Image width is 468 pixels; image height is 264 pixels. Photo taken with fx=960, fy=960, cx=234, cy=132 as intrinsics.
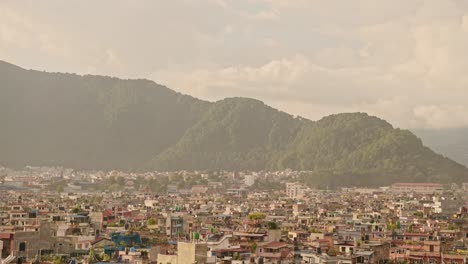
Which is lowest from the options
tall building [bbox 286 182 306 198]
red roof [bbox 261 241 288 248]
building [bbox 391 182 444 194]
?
red roof [bbox 261 241 288 248]

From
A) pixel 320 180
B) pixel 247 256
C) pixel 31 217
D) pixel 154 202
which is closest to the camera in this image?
pixel 247 256

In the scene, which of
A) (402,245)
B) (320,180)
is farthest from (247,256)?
(320,180)

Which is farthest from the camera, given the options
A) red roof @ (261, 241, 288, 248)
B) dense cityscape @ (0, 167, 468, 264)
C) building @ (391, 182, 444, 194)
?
building @ (391, 182, 444, 194)

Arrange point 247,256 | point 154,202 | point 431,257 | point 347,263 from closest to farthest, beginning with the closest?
point 347,263
point 247,256
point 431,257
point 154,202

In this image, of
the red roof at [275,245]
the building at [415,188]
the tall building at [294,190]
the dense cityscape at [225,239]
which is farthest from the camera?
the building at [415,188]

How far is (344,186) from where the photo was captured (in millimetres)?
191625

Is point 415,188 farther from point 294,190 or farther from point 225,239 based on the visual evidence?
point 225,239

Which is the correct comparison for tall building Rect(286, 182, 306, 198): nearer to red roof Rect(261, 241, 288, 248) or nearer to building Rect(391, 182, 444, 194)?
building Rect(391, 182, 444, 194)

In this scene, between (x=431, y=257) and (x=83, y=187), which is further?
(x=83, y=187)

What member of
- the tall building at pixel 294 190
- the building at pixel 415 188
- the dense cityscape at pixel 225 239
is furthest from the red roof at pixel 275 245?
the building at pixel 415 188

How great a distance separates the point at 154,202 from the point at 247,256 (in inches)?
2503

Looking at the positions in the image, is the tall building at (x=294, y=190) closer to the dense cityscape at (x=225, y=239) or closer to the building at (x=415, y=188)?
the building at (x=415, y=188)

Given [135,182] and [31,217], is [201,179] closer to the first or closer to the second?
[135,182]

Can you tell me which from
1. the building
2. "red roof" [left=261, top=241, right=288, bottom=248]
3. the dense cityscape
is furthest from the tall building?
"red roof" [left=261, top=241, right=288, bottom=248]
